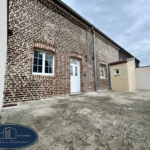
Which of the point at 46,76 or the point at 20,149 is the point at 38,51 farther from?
the point at 20,149

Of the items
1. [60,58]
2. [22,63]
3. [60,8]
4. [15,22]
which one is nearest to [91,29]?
[60,8]

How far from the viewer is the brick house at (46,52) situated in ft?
11.0

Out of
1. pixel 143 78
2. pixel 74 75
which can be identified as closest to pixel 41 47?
pixel 74 75

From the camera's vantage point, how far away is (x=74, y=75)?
18.7ft

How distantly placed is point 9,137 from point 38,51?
3722mm

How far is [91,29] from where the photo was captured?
23.2 feet

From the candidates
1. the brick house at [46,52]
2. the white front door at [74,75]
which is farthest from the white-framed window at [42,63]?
the white front door at [74,75]

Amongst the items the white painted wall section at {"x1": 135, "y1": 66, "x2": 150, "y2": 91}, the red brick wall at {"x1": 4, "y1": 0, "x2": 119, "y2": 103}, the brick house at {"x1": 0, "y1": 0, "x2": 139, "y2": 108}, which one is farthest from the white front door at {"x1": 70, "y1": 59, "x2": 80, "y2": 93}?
the white painted wall section at {"x1": 135, "y1": 66, "x2": 150, "y2": 91}

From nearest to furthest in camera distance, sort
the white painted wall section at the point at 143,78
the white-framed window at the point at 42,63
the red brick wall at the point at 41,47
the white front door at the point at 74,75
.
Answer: the red brick wall at the point at 41,47, the white-framed window at the point at 42,63, the white front door at the point at 74,75, the white painted wall section at the point at 143,78

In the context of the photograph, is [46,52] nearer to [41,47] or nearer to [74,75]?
[41,47]

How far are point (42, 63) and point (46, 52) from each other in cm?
64

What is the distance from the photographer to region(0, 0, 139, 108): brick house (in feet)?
11.0

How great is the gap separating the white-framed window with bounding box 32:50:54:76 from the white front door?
59.2 inches

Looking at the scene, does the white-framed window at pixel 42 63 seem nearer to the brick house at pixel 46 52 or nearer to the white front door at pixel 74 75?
the brick house at pixel 46 52
